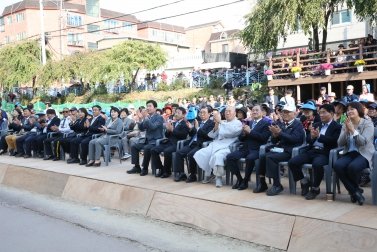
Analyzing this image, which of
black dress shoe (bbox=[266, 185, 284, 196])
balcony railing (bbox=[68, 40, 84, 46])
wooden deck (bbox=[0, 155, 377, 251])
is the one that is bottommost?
wooden deck (bbox=[0, 155, 377, 251])

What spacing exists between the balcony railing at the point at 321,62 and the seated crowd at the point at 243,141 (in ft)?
23.7

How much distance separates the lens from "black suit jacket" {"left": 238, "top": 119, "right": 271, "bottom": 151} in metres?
7.44

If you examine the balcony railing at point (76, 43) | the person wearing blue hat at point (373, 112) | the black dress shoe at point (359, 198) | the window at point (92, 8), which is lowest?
the black dress shoe at point (359, 198)

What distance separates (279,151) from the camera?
6.99 meters

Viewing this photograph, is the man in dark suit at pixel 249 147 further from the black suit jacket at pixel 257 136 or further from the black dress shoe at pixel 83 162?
the black dress shoe at pixel 83 162

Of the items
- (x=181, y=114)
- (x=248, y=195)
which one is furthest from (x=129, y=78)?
(x=248, y=195)

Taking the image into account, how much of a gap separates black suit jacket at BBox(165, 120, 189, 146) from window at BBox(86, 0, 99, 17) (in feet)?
168

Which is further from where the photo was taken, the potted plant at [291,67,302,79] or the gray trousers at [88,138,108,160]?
the potted plant at [291,67,302,79]

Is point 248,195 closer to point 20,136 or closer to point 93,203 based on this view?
point 93,203

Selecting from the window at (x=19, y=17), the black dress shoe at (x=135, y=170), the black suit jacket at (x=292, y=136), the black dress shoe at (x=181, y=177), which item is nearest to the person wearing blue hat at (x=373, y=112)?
the black suit jacket at (x=292, y=136)

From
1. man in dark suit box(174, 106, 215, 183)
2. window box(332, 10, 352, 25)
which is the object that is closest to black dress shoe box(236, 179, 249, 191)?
man in dark suit box(174, 106, 215, 183)

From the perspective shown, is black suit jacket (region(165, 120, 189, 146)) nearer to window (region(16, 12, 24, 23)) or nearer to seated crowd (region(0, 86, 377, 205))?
seated crowd (region(0, 86, 377, 205))

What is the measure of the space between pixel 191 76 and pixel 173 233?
2423 centimetres

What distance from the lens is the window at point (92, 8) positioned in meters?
56.0
